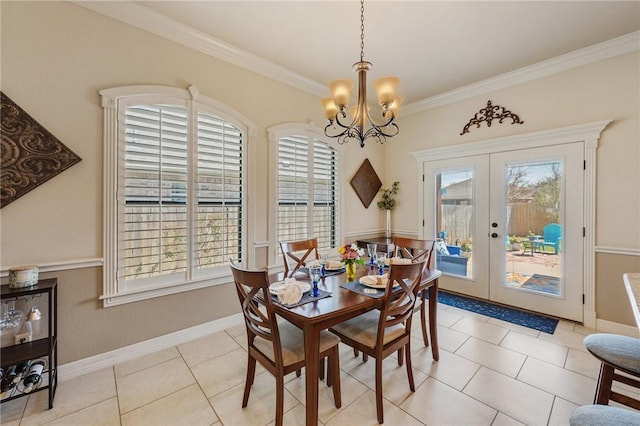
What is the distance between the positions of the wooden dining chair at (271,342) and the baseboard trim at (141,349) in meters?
1.19

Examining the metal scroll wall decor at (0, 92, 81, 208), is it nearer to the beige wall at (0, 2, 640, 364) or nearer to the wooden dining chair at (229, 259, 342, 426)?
the beige wall at (0, 2, 640, 364)

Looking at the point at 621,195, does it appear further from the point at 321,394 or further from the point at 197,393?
the point at 197,393

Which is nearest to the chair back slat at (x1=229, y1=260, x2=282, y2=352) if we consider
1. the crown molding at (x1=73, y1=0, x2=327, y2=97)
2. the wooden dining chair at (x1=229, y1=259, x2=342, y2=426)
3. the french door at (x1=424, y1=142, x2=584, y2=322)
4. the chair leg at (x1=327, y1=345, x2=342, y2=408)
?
the wooden dining chair at (x1=229, y1=259, x2=342, y2=426)

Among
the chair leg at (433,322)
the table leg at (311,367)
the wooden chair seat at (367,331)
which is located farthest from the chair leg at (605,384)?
the table leg at (311,367)

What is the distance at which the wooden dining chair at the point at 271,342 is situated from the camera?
4.97 ft

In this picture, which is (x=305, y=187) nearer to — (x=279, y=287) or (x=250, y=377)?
(x=279, y=287)

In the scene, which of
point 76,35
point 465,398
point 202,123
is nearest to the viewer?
point 465,398

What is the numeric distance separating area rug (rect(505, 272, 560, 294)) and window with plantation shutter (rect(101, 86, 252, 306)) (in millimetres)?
3524

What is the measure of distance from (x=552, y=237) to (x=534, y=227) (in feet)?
0.68

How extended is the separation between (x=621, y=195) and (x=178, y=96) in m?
4.65

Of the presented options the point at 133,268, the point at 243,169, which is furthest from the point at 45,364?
the point at 243,169

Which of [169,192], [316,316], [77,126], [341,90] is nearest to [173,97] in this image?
[77,126]

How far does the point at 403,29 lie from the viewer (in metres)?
2.57

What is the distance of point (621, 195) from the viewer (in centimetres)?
277
